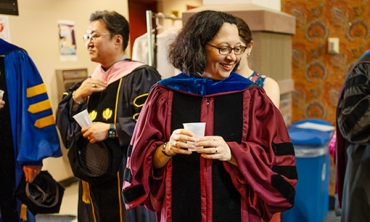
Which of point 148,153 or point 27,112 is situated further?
point 27,112

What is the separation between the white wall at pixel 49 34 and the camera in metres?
4.04

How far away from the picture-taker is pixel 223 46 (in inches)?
53.1

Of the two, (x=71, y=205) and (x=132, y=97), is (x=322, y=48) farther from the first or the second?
(x=71, y=205)

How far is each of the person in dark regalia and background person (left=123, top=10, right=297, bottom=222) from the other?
0.97 meters

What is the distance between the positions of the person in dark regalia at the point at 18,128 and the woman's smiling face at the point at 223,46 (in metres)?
1.24

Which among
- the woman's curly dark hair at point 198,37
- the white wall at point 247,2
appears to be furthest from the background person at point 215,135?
the white wall at point 247,2

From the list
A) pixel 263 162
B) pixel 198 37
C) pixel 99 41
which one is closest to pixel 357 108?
pixel 263 162

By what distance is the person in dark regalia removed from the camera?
84.5 inches

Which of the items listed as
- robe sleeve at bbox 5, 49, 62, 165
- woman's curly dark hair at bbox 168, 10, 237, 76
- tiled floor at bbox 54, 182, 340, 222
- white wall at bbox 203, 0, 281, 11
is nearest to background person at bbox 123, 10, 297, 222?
woman's curly dark hair at bbox 168, 10, 237, 76

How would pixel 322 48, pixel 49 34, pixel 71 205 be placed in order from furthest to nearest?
pixel 49 34 < pixel 71 205 < pixel 322 48

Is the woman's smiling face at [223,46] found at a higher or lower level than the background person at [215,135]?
higher

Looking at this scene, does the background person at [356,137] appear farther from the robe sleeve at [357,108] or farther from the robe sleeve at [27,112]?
the robe sleeve at [27,112]

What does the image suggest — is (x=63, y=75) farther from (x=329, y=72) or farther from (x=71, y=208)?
(x=329, y=72)

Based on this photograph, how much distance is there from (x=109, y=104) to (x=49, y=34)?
2.60m
